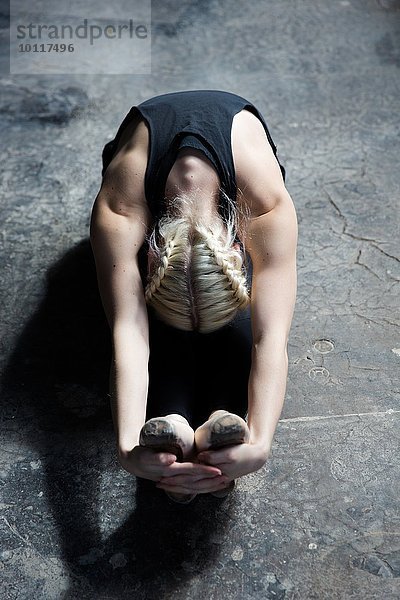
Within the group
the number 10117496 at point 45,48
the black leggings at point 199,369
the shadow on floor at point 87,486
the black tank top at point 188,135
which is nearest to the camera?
the shadow on floor at point 87,486

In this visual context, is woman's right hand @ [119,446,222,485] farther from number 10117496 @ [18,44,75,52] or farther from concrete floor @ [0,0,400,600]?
number 10117496 @ [18,44,75,52]

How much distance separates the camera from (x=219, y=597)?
157cm

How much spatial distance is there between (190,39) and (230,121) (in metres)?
1.83

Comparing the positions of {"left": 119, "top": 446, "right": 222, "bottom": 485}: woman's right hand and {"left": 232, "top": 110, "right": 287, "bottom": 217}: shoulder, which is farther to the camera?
{"left": 232, "top": 110, "right": 287, "bottom": 217}: shoulder

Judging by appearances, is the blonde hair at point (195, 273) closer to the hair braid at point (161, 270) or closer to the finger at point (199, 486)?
the hair braid at point (161, 270)

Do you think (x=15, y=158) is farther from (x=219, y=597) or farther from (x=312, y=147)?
(x=219, y=597)

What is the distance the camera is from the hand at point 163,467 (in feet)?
4.99

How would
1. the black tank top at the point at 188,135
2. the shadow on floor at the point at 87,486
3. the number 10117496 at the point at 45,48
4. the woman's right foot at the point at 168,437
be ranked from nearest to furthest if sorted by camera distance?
the woman's right foot at the point at 168,437 → the shadow on floor at the point at 87,486 → the black tank top at the point at 188,135 → the number 10117496 at the point at 45,48

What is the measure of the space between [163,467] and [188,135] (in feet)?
2.79

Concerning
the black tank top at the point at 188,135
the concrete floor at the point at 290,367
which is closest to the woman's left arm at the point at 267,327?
the black tank top at the point at 188,135

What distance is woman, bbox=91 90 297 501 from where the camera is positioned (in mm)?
1567

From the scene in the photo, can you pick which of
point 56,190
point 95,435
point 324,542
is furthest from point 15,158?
point 324,542

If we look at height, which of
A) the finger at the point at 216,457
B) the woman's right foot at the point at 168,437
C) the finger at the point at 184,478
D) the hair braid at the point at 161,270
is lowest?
the finger at the point at 184,478

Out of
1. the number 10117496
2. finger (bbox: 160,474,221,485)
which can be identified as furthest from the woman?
the number 10117496
